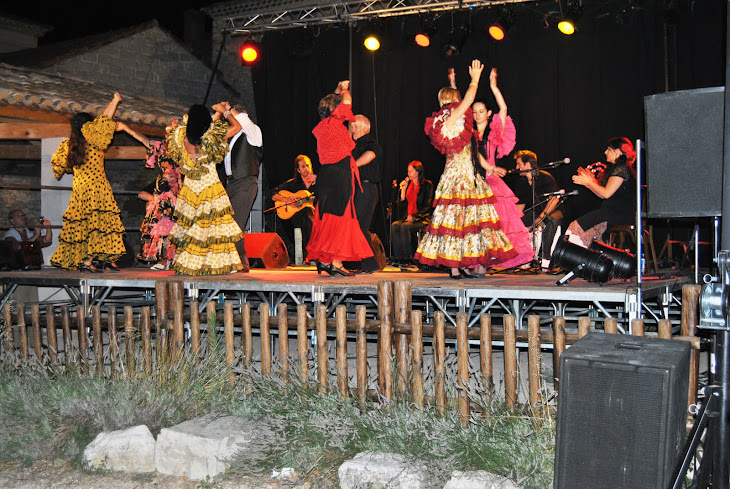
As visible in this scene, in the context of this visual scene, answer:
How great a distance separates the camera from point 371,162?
7730 millimetres

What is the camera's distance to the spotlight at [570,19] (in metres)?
10.4

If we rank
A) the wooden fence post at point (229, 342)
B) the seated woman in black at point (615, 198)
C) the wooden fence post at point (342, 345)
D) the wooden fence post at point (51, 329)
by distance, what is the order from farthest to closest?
the seated woman in black at point (615, 198), the wooden fence post at point (51, 329), the wooden fence post at point (229, 342), the wooden fence post at point (342, 345)

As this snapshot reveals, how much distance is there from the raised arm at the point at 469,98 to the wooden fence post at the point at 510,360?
246 centimetres

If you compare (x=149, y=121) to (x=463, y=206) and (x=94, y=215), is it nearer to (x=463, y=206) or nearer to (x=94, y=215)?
(x=94, y=215)

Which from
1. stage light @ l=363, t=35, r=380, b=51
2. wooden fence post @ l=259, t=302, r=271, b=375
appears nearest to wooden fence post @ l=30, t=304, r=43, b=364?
wooden fence post @ l=259, t=302, r=271, b=375

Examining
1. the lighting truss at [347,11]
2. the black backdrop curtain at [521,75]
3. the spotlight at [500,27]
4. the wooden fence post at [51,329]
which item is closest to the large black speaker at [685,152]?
the wooden fence post at [51,329]

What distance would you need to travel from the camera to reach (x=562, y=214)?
9508 millimetres

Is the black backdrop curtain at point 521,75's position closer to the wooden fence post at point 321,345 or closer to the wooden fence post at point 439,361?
the wooden fence post at point 321,345

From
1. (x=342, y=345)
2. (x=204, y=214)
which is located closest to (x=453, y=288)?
(x=342, y=345)

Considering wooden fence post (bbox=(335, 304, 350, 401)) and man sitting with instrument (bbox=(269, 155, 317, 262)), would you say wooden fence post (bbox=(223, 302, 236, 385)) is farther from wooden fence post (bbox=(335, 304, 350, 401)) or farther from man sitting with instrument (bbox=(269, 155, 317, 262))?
man sitting with instrument (bbox=(269, 155, 317, 262))

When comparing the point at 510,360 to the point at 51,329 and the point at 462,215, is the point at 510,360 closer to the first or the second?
the point at 462,215

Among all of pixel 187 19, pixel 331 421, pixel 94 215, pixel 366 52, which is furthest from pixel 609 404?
pixel 187 19

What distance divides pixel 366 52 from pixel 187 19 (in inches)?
347

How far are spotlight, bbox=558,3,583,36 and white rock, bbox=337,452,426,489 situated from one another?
8544 mm
